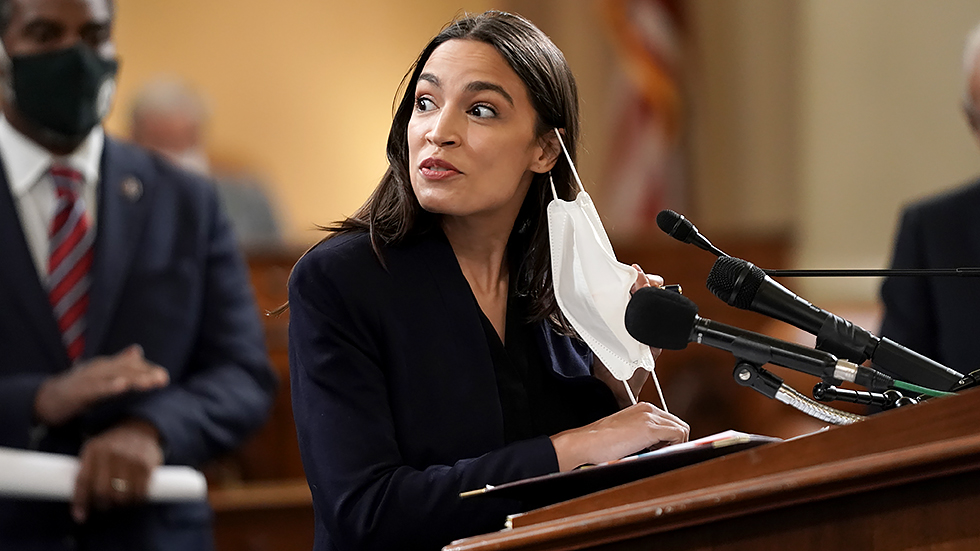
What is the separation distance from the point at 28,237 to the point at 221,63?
240 inches

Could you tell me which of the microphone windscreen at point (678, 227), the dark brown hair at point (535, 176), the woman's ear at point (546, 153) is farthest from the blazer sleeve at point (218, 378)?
the microphone windscreen at point (678, 227)

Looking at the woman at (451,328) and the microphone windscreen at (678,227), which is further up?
the microphone windscreen at (678,227)

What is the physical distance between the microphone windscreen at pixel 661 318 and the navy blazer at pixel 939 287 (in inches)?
57.1

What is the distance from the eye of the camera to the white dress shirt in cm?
235

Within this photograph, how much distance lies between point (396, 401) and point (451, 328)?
149 mm

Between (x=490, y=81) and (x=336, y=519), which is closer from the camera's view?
(x=336, y=519)

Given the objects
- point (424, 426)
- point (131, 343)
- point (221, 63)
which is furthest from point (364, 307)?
point (221, 63)

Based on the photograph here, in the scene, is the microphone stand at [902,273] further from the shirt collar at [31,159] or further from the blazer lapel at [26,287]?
the shirt collar at [31,159]

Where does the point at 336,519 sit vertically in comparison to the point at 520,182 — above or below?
below

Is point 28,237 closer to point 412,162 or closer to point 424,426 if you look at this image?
point 412,162

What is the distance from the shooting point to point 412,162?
5.76 ft

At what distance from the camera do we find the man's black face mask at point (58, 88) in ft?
7.89

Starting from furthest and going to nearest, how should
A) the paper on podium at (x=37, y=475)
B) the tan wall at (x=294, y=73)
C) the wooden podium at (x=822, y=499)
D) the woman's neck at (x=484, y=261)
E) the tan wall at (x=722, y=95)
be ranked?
1. the tan wall at (x=294, y=73)
2. the tan wall at (x=722, y=95)
3. the paper on podium at (x=37, y=475)
4. the woman's neck at (x=484, y=261)
5. the wooden podium at (x=822, y=499)

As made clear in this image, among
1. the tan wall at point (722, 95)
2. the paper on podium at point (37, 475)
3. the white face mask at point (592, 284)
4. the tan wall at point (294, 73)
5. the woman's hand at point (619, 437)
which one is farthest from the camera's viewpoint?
the tan wall at point (294, 73)
